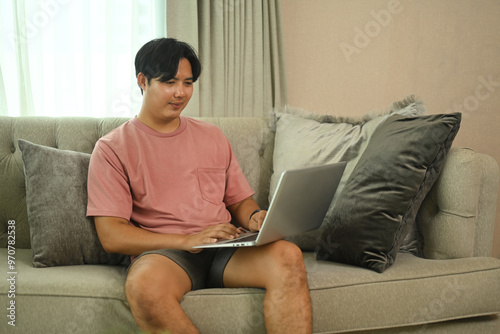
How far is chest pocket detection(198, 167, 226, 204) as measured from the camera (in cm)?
160

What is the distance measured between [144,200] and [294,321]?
0.59m

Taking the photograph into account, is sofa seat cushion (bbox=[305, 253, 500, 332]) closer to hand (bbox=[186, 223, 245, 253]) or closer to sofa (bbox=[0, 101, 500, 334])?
sofa (bbox=[0, 101, 500, 334])

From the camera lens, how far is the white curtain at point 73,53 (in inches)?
91.1

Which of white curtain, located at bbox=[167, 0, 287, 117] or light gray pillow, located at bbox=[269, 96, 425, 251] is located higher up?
white curtain, located at bbox=[167, 0, 287, 117]

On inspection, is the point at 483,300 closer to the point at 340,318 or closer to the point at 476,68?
the point at 340,318

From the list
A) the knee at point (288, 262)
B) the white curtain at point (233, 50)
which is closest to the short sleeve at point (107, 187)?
the knee at point (288, 262)

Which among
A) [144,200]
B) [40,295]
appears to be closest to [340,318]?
[144,200]

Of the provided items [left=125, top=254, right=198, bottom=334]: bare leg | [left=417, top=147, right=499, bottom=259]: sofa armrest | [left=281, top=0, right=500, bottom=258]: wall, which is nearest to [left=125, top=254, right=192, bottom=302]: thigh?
[left=125, top=254, right=198, bottom=334]: bare leg

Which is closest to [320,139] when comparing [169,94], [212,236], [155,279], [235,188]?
[235,188]

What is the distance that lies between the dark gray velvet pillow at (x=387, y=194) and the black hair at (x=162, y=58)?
667mm

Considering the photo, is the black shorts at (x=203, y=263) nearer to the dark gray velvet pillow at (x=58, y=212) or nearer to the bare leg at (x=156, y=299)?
the bare leg at (x=156, y=299)

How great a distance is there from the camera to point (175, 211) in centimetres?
152

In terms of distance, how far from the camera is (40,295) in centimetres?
134

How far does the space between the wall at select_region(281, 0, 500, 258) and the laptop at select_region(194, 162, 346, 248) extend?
1570mm
